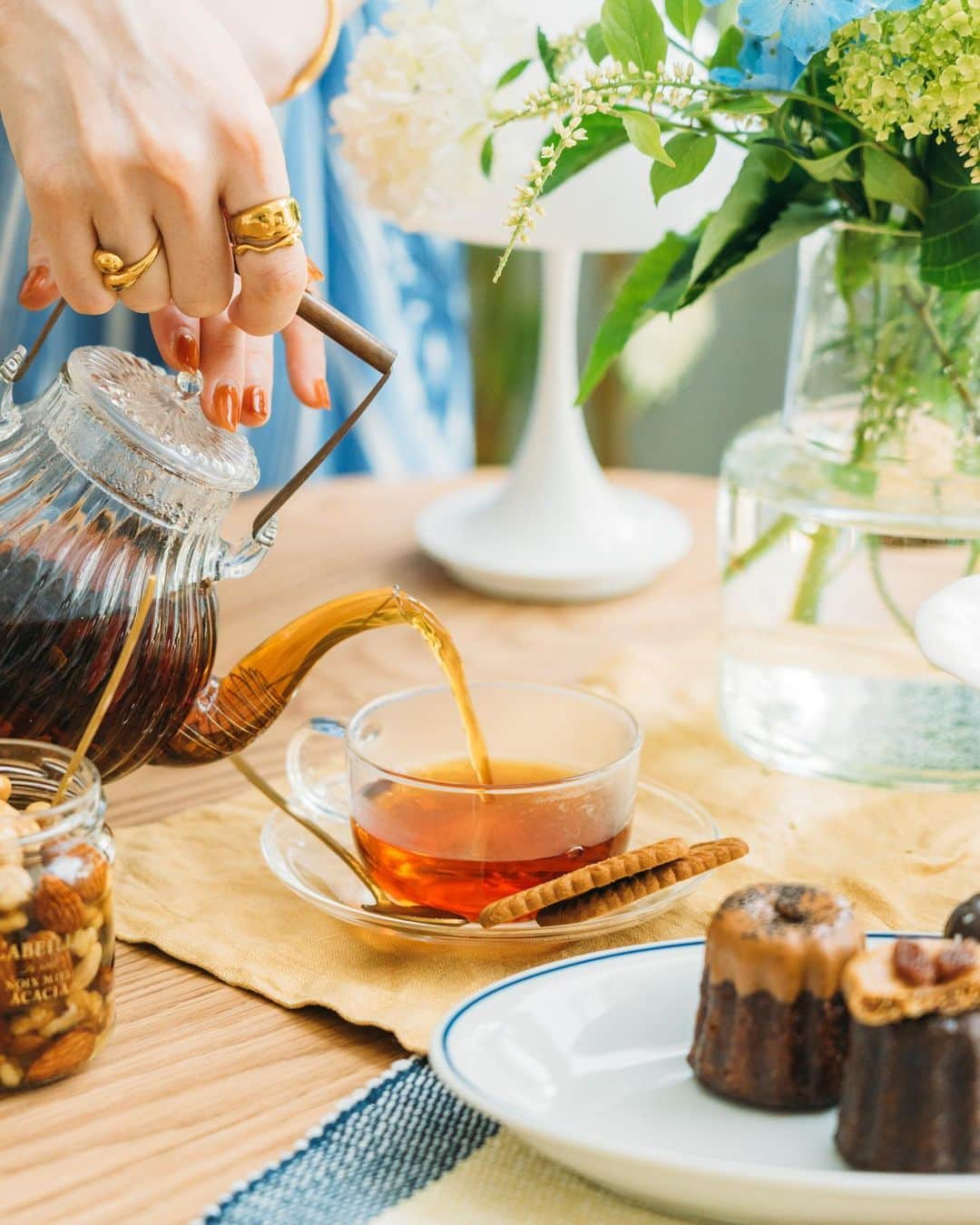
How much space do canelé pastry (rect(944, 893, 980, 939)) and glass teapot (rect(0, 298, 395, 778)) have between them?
0.37m

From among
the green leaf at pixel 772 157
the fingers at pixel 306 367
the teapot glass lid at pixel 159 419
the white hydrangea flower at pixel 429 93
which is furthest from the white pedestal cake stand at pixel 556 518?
the teapot glass lid at pixel 159 419

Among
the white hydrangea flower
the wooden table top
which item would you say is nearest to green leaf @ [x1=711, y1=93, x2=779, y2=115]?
the white hydrangea flower

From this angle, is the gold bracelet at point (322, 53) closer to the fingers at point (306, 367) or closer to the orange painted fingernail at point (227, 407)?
the fingers at point (306, 367)

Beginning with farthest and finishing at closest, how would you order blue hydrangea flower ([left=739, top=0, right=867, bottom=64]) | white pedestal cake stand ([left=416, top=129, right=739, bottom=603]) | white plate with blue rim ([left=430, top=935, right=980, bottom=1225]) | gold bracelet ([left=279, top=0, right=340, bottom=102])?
white pedestal cake stand ([left=416, top=129, right=739, bottom=603])
gold bracelet ([left=279, top=0, right=340, bottom=102])
blue hydrangea flower ([left=739, top=0, right=867, bottom=64])
white plate with blue rim ([left=430, top=935, right=980, bottom=1225])

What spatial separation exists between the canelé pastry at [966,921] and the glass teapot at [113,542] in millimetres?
374

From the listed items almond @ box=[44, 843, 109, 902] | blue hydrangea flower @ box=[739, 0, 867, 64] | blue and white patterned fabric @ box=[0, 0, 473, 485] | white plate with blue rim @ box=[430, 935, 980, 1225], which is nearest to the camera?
white plate with blue rim @ box=[430, 935, 980, 1225]

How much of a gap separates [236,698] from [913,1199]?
44cm

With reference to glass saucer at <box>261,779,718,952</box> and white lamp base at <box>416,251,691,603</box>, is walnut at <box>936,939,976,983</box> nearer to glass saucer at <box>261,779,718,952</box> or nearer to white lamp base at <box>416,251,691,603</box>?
glass saucer at <box>261,779,718,952</box>

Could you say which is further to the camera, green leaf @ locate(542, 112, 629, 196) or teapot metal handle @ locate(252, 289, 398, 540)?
green leaf @ locate(542, 112, 629, 196)

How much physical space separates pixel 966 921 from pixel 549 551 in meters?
0.74

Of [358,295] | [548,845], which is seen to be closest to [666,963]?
[548,845]

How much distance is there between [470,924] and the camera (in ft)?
2.29

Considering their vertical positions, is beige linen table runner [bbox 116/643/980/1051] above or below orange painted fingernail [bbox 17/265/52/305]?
below

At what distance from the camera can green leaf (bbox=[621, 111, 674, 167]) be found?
71 centimetres
